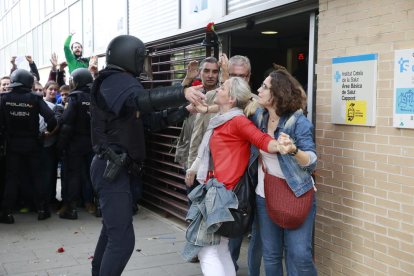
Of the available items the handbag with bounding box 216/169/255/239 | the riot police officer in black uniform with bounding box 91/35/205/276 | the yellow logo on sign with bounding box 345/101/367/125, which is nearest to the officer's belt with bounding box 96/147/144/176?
the riot police officer in black uniform with bounding box 91/35/205/276

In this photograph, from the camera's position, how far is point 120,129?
3.73 m

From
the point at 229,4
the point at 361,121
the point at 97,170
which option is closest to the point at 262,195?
the point at 361,121

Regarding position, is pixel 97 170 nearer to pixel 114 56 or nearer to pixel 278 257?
pixel 114 56

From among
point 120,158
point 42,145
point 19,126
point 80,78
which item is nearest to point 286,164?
point 120,158

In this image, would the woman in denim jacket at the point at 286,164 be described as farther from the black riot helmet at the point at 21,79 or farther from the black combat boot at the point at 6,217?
the black combat boot at the point at 6,217

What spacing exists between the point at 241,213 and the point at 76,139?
405 cm

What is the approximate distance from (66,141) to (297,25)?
3.46 metres

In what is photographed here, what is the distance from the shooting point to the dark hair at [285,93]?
343 cm

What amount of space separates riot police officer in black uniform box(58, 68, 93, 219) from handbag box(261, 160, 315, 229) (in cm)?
395

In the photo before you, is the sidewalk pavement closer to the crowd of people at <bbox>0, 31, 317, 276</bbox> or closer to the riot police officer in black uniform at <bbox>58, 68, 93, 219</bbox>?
the riot police officer in black uniform at <bbox>58, 68, 93, 219</bbox>

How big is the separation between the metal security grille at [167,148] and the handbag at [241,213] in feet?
9.57

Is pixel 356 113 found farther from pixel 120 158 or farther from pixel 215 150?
pixel 120 158

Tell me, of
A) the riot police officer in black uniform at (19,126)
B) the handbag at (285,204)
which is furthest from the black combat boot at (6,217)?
the handbag at (285,204)

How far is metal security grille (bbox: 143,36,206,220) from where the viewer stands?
6.63 metres
